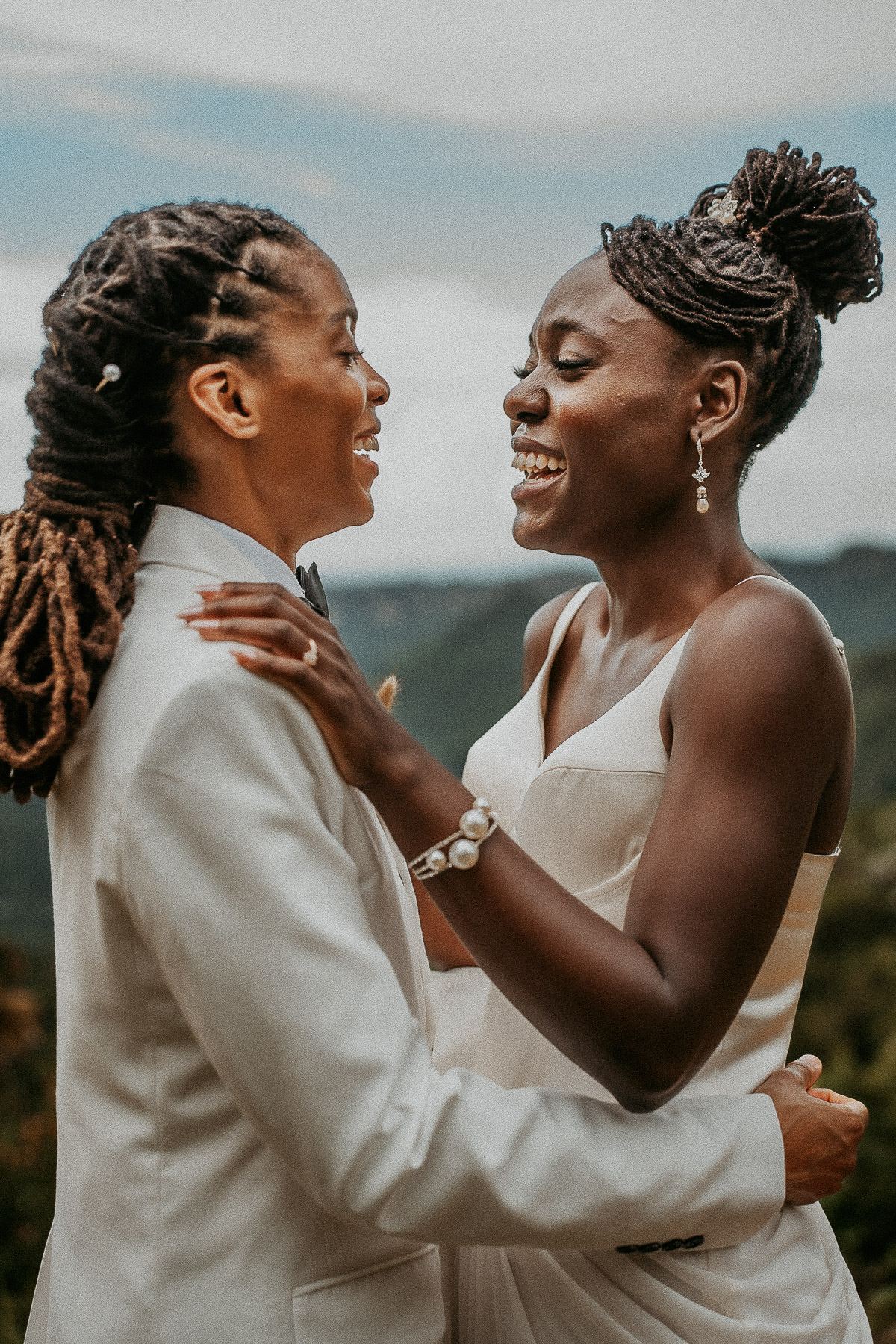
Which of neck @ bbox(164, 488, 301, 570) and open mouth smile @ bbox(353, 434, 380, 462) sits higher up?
open mouth smile @ bbox(353, 434, 380, 462)

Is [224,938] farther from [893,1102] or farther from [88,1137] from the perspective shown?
[893,1102]

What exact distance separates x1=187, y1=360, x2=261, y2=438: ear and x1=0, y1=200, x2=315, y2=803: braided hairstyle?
0.02 meters

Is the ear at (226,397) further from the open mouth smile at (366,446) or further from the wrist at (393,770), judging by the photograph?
→ the wrist at (393,770)

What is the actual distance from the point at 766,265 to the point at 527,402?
0.47 metres

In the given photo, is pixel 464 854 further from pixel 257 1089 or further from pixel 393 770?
pixel 257 1089

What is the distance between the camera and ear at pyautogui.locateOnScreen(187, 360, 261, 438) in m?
1.79

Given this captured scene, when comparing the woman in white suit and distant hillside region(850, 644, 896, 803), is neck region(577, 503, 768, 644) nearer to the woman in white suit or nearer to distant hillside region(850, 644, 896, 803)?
the woman in white suit

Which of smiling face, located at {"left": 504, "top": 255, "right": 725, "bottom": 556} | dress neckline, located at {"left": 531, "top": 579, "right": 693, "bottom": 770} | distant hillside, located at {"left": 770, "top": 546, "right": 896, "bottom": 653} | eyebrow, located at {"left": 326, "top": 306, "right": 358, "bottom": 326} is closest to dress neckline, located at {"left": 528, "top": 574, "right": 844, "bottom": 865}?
dress neckline, located at {"left": 531, "top": 579, "right": 693, "bottom": 770}

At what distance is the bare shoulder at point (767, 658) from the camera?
1890 mm

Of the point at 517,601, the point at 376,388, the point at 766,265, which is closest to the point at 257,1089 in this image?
the point at 376,388

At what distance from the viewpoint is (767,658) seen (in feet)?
6.27

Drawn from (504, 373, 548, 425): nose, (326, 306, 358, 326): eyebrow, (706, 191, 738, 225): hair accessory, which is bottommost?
(504, 373, 548, 425): nose

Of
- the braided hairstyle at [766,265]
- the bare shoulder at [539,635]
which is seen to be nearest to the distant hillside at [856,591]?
the bare shoulder at [539,635]

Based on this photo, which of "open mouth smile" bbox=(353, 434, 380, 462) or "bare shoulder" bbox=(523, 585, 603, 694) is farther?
"bare shoulder" bbox=(523, 585, 603, 694)
